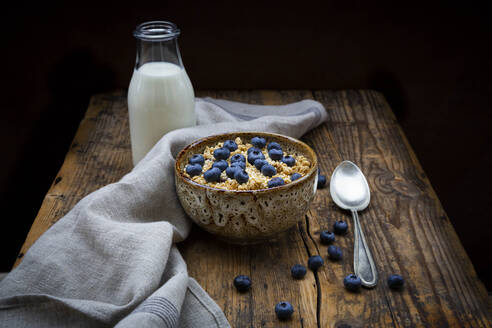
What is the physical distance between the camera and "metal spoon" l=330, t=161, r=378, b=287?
87 centimetres

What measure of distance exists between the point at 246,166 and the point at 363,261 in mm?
282

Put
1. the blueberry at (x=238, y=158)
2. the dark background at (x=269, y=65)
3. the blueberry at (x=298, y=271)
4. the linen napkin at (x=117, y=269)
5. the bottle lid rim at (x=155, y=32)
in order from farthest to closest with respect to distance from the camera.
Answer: the dark background at (x=269, y=65), the bottle lid rim at (x=155, y=32), the blueberry at (x=238, y=158), the blueberry at (x=298, y=271), the linen napkin at (x=117, y=269)

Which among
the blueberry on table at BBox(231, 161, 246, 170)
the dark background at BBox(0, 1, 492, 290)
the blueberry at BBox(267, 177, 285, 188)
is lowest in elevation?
the dark background at BBox(0, 1, 492, 290)

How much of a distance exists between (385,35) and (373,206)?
939mm

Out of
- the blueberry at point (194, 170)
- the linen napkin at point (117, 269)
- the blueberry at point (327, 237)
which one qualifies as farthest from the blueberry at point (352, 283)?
the blueberry at point (194, 170)

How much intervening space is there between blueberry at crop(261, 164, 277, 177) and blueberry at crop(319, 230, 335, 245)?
148mm

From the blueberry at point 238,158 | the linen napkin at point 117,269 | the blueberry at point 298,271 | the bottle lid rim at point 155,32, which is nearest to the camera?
the linen napkin at point 117,269

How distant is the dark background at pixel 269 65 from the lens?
5.68 ft

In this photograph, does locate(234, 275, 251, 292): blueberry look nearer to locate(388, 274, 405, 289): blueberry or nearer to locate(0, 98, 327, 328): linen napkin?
locate(0, 98, 327, 328): linen napkin

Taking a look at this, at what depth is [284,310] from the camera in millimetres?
767

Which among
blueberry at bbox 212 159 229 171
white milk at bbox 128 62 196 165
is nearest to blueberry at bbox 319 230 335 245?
blueberry at bbox 212 159 229 171

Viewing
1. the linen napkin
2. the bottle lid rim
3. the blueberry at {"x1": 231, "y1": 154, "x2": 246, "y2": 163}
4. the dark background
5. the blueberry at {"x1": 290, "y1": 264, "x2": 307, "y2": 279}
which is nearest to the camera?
the linen napkin

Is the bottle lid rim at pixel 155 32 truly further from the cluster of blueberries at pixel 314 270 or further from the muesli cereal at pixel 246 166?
the cluster of blueberries at pixel 314 270

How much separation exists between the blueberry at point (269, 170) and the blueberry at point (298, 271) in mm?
174
